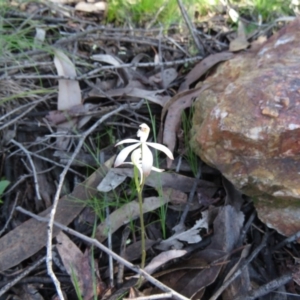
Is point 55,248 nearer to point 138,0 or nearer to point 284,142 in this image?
point 284,142

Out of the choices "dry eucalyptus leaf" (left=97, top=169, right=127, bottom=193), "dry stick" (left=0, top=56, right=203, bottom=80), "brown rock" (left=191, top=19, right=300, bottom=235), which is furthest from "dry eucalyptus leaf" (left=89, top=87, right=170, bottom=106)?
"dry eucalyptus leaf" (left=97, top=169, right=127, bottom=193)

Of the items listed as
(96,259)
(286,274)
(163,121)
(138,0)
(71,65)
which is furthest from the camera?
(138,0)

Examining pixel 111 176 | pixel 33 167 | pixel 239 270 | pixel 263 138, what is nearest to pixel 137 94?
pixel 111 176

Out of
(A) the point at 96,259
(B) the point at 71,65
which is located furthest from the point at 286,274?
(B) the point at 71,65

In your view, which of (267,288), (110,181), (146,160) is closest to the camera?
(146,160)

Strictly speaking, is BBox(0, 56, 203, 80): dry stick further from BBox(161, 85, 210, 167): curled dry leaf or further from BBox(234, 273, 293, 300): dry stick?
BBox(234, 273, 293, 300): dry stick

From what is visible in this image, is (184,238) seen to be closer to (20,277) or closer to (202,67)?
(20,277)
